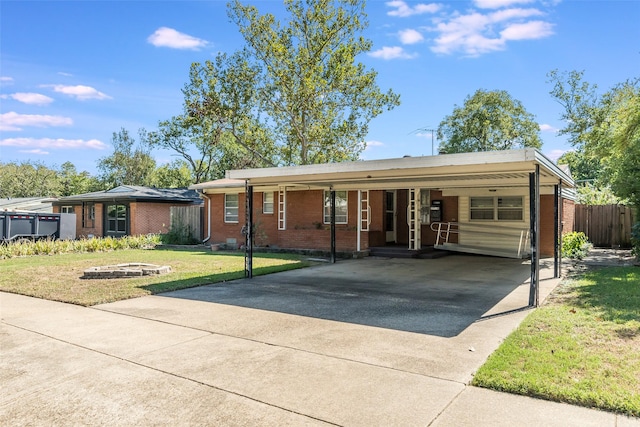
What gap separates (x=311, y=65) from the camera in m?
23.5

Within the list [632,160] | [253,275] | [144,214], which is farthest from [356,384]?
[144,214]

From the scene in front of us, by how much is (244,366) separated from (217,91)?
76.3 feet

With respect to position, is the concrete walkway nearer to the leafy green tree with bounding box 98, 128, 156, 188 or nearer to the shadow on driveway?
the shadow on driveway

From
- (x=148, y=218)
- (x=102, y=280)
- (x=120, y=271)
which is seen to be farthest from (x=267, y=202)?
(x=148, y=218)

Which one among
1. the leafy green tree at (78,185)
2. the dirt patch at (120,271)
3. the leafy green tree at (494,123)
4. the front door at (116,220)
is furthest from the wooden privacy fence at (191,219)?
the leafy green tree at (78,185)

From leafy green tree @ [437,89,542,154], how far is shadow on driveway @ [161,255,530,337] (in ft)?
70.3

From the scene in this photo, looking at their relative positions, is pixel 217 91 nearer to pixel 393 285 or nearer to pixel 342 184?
pixel 342 184

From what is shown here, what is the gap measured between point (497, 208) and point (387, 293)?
872 centimetres

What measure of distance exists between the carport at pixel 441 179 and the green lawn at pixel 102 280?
1278 millimetres

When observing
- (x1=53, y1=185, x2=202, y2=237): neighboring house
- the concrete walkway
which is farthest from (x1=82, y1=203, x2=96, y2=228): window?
the concrete walkway

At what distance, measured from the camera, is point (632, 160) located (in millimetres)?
12078

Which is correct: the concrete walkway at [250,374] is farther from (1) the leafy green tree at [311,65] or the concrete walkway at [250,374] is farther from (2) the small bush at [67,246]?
(1) the leafy green tree at [311,65]

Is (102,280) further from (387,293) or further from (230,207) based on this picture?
(230,207)

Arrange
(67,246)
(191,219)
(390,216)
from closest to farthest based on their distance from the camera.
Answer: (67,246)
(390,216)
(191,219)
